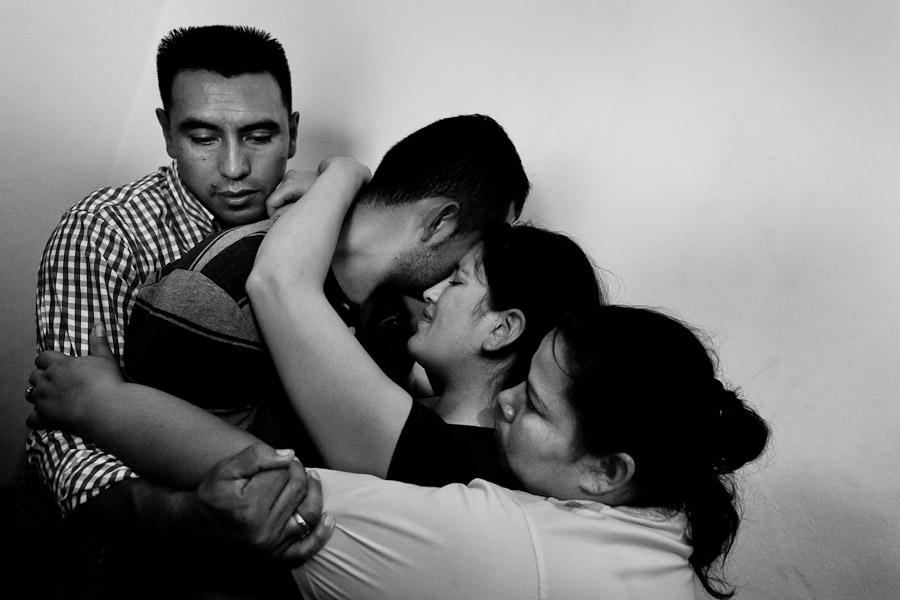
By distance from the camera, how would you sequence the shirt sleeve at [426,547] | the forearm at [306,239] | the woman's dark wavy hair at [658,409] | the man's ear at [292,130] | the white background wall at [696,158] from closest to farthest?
the shirt sleeve at [426,547] < the woman's dark wavy hair at [658,409] < the forearm at [306,239] < the white background wall at [696,158] < the man's ear at [292,130]

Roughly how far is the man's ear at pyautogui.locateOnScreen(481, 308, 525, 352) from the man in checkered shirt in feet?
2.21

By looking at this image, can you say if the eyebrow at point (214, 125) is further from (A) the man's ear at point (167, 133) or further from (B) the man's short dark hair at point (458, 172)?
(B) the man's short dark hair at point (458, 172)

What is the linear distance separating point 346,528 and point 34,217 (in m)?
1.65

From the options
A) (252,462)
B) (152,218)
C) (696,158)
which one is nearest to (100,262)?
(152,218)

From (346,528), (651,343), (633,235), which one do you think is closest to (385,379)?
(346,528)

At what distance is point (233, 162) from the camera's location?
1694mm

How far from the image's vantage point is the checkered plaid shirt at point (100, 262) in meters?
1.36

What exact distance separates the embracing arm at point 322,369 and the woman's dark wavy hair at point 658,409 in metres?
0.26

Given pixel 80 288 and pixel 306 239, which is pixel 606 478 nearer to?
pixel 306 239

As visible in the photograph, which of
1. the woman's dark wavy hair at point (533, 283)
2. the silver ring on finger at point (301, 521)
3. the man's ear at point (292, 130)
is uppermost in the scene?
the man's ear at point (292, 130)

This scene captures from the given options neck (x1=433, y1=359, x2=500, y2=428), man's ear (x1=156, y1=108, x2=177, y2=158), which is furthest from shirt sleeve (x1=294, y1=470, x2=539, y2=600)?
man's ear (x1=156, y1=108, x2=177, y2=158)

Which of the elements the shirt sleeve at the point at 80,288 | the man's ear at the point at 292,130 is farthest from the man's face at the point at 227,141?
the shirt sleeve at the point at 80,288

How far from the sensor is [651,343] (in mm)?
1054

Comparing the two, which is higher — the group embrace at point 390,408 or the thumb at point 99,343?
the group embrace at point 390,408
